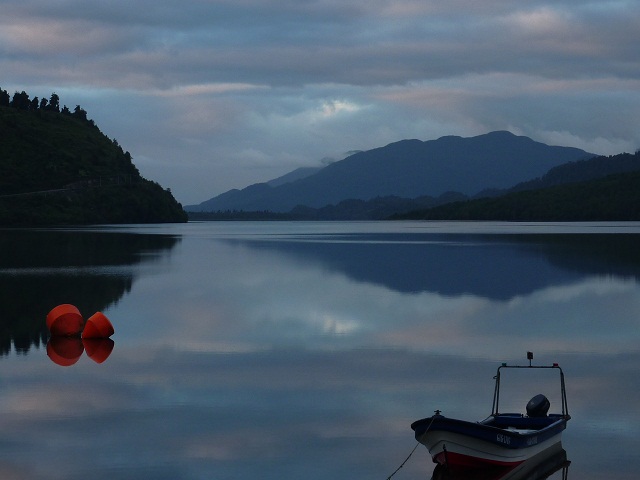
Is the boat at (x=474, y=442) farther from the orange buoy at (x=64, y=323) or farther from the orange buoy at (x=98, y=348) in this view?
the orange buoy at (x=64, y=323)

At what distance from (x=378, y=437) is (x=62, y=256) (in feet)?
269

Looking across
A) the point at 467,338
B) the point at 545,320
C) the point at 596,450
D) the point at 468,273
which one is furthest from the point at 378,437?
the point at 468,273

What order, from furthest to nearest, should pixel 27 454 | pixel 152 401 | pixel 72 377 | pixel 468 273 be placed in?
pixel 468 273, pixel 72 377, pixel 152 401, pixel 27 454

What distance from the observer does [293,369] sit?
1336 inches

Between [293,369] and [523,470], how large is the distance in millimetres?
13650

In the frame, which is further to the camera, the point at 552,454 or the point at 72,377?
the point at 72,377

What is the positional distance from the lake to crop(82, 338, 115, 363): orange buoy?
0.85ft

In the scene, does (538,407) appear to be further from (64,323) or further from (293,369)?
(64,323)

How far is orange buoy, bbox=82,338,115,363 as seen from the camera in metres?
36.7

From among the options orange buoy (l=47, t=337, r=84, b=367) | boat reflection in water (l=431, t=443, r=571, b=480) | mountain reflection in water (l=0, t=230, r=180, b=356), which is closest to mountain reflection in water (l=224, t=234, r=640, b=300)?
mountain reflection in water (l=0, t=230, r=180, b=356)

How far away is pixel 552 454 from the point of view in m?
22.5

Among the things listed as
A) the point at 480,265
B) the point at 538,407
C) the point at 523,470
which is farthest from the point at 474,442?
the point at 480,265

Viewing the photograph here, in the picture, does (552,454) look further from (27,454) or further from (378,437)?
(27,454)

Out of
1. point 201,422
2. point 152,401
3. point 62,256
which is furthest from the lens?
point 62,256
